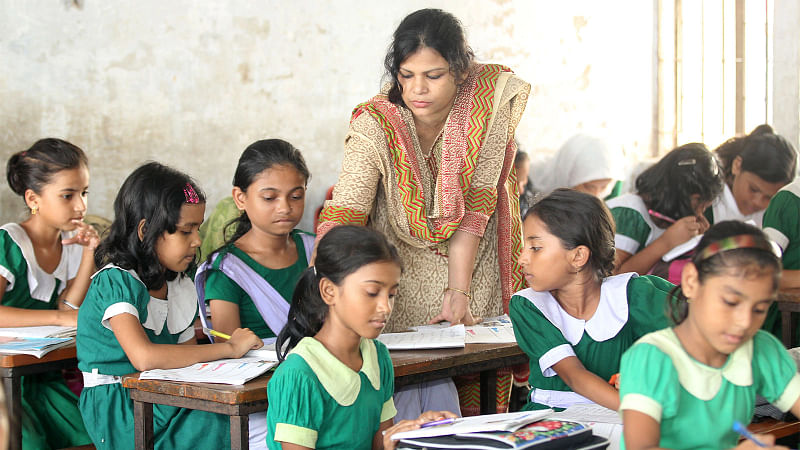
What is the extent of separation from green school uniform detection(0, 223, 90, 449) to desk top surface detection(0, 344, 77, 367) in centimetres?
24

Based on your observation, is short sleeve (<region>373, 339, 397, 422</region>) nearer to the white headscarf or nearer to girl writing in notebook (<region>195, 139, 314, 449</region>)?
girl writing in notebook (<region>195, 139, 314, 449</region>)

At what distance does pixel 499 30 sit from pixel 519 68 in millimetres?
336

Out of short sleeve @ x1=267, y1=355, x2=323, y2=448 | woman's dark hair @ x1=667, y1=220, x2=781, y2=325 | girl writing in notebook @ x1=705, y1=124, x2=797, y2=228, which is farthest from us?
girl writing in notebook @ x1=705, y1=124, x2=797, y2=228

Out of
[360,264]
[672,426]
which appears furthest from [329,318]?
[672,426]

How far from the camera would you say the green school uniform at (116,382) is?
2.56 m

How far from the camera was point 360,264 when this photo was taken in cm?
211

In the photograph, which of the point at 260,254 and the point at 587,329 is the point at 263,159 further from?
the point at 587,329

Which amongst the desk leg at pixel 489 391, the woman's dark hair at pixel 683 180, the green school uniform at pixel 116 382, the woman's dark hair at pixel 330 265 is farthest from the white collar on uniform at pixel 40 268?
the woman's dark hair at pixel 683 180

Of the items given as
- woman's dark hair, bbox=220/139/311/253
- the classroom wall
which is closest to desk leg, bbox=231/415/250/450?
woman's dark hair, bbox=220/139/311/253

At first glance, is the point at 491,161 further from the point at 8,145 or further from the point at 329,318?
the point at 8,145

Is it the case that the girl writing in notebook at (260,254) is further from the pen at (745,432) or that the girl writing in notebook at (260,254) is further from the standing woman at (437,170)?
the pen at (745,432)

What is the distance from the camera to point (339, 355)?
2129 millimetres

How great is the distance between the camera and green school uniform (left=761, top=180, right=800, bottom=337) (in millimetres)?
3854

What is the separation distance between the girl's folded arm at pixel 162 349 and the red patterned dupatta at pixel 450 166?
0.46m
